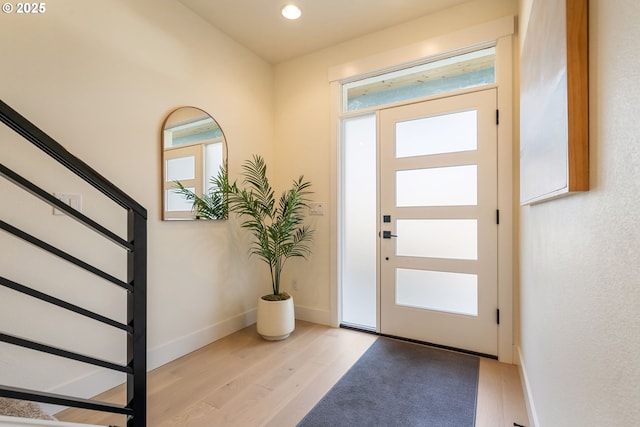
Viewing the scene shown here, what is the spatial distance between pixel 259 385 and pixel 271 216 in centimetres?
143

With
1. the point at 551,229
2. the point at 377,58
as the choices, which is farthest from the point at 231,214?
the point at 551,229

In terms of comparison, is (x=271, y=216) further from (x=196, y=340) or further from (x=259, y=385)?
(x=259, y=385)

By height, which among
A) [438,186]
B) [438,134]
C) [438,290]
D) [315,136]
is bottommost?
[438,290]

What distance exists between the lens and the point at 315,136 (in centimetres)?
305

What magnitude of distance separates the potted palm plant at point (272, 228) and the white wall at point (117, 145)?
20cm

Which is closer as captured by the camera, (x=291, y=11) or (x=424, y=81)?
(x=291, y=11)

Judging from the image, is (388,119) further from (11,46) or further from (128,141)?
(11,46)

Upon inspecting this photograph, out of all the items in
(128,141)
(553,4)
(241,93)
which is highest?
(241,93)

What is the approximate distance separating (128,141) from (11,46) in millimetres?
688

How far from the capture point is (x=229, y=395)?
183 centimetres

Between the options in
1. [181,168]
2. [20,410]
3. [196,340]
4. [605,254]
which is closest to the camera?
[605,254]

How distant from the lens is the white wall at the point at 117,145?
5.12 ft

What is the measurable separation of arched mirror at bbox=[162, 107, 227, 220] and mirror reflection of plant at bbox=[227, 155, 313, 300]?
17cm
